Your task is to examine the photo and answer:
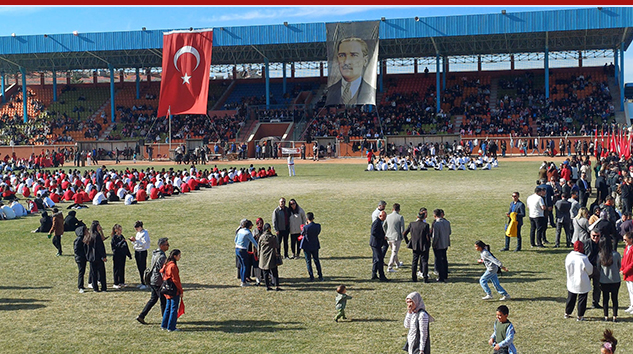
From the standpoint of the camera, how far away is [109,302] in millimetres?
12336

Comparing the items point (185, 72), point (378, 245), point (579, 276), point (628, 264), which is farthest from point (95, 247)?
point (185, 72)

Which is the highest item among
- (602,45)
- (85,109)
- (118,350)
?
(602,45)

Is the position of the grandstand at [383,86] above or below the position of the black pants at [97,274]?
above

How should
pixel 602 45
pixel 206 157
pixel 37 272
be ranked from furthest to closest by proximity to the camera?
pixel 602 45
pixel 206 157
pixel 37 272

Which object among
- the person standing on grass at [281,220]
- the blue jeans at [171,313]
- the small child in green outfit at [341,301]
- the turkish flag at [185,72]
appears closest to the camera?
the blue jeans at [171,313]

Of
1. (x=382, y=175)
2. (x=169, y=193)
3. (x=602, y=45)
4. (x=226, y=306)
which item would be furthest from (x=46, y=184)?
(x=602, y=45)

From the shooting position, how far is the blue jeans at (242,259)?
43.1 ft

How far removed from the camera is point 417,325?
8.00 m

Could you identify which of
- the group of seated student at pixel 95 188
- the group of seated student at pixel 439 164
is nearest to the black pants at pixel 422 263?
the group of seated student at pixel 95 188

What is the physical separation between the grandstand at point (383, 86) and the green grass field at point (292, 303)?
36.1 meters

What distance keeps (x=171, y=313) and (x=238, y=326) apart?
1086 mm

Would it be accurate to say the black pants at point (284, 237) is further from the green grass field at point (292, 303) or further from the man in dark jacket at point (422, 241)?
the man in dark jacket at point (422, 241)

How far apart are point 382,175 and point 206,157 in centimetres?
2067

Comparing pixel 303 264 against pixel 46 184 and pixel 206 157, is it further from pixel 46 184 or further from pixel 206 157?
pixel 206 157
